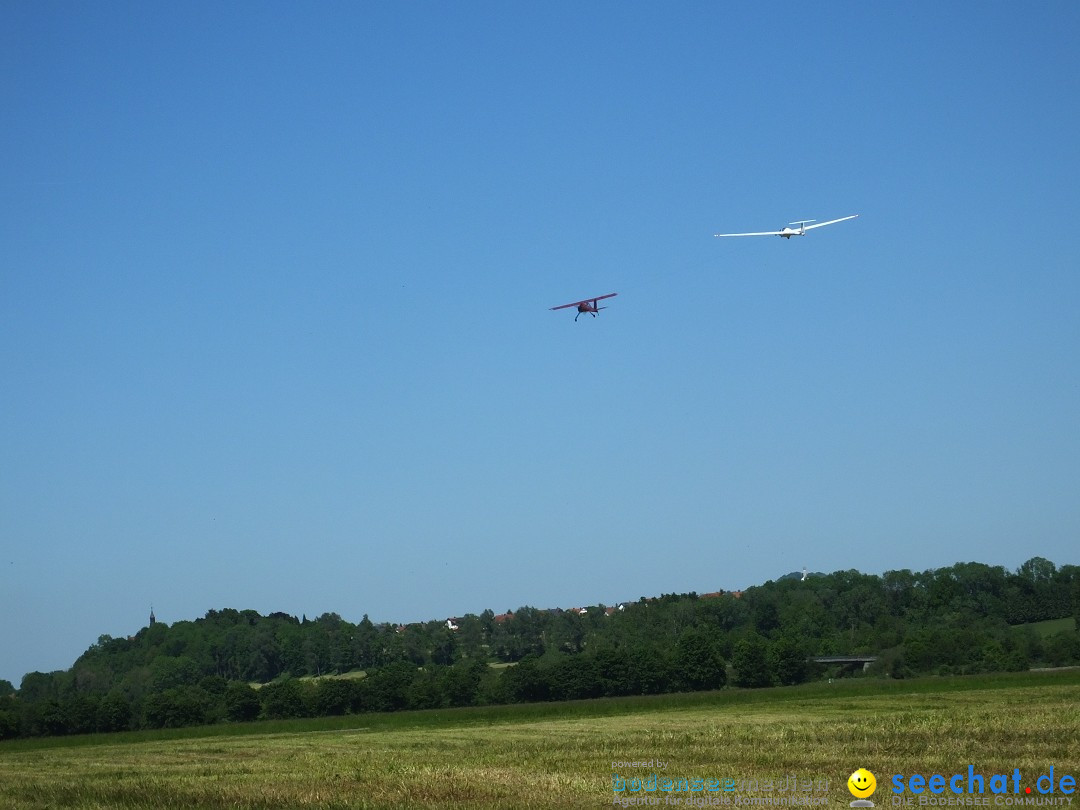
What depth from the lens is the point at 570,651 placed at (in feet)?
472

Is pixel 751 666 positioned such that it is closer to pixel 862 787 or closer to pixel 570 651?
pixel 570 651

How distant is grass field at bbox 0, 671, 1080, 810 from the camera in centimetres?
2352

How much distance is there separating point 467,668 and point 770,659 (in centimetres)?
2378

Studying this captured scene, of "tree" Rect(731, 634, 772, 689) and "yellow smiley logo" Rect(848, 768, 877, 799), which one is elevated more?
"yellow smiley logo" Rect(848, 768, 877, 799)

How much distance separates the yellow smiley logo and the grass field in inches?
7.1

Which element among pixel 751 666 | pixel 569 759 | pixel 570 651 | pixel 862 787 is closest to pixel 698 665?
pixel 751 666

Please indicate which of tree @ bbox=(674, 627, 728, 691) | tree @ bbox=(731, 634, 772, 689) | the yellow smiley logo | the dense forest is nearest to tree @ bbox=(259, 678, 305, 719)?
the dense forest

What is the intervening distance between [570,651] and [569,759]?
117m

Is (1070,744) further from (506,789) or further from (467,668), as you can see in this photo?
(467,668)

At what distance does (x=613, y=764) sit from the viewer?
27.3 m

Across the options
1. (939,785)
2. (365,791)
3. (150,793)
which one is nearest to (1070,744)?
(939,785)

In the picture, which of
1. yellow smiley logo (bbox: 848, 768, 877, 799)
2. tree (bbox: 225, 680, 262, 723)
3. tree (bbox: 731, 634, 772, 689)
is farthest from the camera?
tree (bbox: 731, 634, 772, 689)

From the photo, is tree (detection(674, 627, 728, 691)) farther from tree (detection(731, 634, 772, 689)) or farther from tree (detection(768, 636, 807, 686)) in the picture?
tree (detection(768, 636, 807, 686))

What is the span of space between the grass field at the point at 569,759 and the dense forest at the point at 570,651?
3989 centimetres
